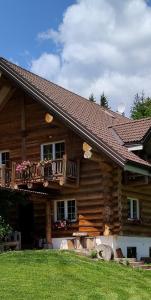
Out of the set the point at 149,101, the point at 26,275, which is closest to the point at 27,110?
the point at 26,275

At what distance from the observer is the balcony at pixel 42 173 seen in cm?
2531

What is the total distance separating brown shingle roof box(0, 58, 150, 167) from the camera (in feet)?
80.3

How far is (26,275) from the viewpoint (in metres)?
17.1

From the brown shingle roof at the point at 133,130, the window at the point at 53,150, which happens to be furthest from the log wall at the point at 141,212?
the window at the point at 53,150

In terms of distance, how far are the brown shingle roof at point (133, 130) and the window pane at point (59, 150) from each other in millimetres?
2874

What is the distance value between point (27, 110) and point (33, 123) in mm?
859

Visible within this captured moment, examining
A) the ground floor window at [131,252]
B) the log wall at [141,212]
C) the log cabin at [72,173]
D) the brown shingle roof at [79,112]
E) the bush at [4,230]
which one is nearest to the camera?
the bush at [4,230]

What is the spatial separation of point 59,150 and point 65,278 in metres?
11.5

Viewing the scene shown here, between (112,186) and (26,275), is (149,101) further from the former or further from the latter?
(26,275)

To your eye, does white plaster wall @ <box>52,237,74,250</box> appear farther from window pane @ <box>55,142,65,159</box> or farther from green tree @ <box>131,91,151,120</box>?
green tree @ <box>131,91,151,120</box>

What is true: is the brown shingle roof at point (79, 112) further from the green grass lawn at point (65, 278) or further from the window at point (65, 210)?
the green grass lawn at point (65, 278)

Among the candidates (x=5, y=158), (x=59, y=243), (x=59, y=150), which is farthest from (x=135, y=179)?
(x=5, y=158)

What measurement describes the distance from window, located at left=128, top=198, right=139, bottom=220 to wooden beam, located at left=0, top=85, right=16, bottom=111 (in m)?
8.74

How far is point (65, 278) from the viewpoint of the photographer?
17.1m
